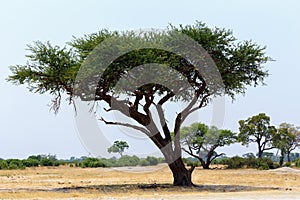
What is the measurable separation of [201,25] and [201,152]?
4370 cm

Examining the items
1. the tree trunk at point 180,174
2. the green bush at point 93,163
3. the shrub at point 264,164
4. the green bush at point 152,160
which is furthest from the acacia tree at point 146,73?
the green bush at point 93,163

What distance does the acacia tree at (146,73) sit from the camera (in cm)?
2428

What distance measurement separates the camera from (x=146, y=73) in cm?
2402

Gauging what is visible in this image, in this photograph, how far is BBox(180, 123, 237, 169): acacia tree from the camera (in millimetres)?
65250

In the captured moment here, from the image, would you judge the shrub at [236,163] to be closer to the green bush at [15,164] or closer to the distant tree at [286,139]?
the distant tree at [286,139]

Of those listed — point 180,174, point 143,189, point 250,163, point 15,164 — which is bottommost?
point 143,189

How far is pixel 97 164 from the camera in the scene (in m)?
69.9

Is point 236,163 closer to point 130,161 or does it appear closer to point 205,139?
point 205,139

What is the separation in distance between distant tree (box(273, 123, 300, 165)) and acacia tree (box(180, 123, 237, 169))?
232 inches

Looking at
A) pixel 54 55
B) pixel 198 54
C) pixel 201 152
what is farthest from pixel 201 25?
pixel 201 152

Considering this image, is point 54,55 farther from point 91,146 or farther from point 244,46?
point 244,46

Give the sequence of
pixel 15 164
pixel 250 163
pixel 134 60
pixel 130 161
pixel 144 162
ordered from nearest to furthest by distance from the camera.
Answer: pixel 134 60 < pixel 144 162 < pixel 130 161 < pixel 250 163 < pixel 15 164

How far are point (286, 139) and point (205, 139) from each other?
12.6m

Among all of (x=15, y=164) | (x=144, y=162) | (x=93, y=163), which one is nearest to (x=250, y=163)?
(x=144, y=162)
